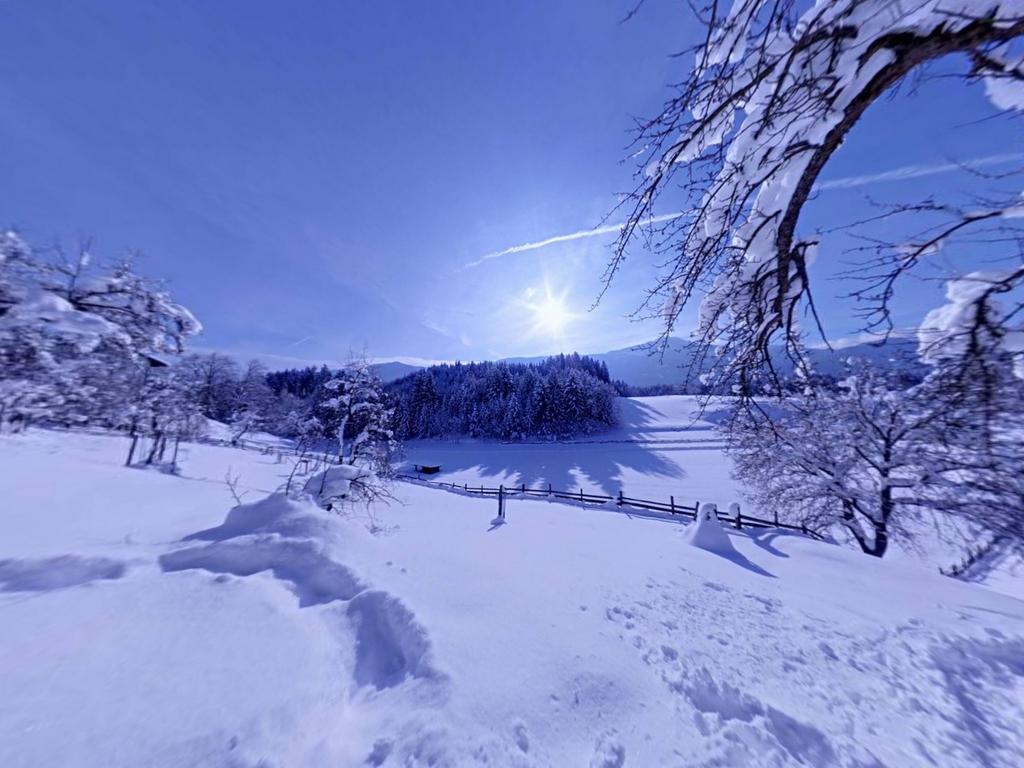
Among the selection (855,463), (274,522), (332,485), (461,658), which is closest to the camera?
(461,658)

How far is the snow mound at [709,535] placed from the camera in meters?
7.82

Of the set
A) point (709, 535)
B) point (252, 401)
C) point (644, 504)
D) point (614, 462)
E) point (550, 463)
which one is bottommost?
point (644, 504)

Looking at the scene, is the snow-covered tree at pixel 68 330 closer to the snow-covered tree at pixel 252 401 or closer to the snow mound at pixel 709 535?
the snow mound at pixel 709 535

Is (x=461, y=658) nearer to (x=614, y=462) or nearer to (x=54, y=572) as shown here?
(x=54, y=572)

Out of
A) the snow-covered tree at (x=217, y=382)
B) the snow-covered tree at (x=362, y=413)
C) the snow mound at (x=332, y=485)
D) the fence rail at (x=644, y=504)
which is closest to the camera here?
the snow mound at (x=332, y=485)

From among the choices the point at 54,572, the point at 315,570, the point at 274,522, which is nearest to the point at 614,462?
the point at 274,522

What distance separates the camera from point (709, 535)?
8.13 metres

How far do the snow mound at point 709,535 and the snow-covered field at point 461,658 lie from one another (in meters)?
1.97

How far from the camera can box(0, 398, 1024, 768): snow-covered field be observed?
2020 millimetres

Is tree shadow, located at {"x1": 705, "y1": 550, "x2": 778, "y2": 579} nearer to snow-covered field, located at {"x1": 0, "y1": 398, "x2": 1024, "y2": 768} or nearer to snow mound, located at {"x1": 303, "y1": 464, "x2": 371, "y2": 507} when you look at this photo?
snow-covered field, located at {"x1": 0, "y1": 398, "x2": 1024, "y2": 768}

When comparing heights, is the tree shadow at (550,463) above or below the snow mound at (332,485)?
below

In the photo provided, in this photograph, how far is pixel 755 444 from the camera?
42.2ft

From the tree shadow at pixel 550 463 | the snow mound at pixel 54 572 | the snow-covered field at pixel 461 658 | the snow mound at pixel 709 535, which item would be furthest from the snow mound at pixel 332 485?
the tree shadow at pixel 550 463

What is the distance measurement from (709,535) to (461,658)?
7.65m
